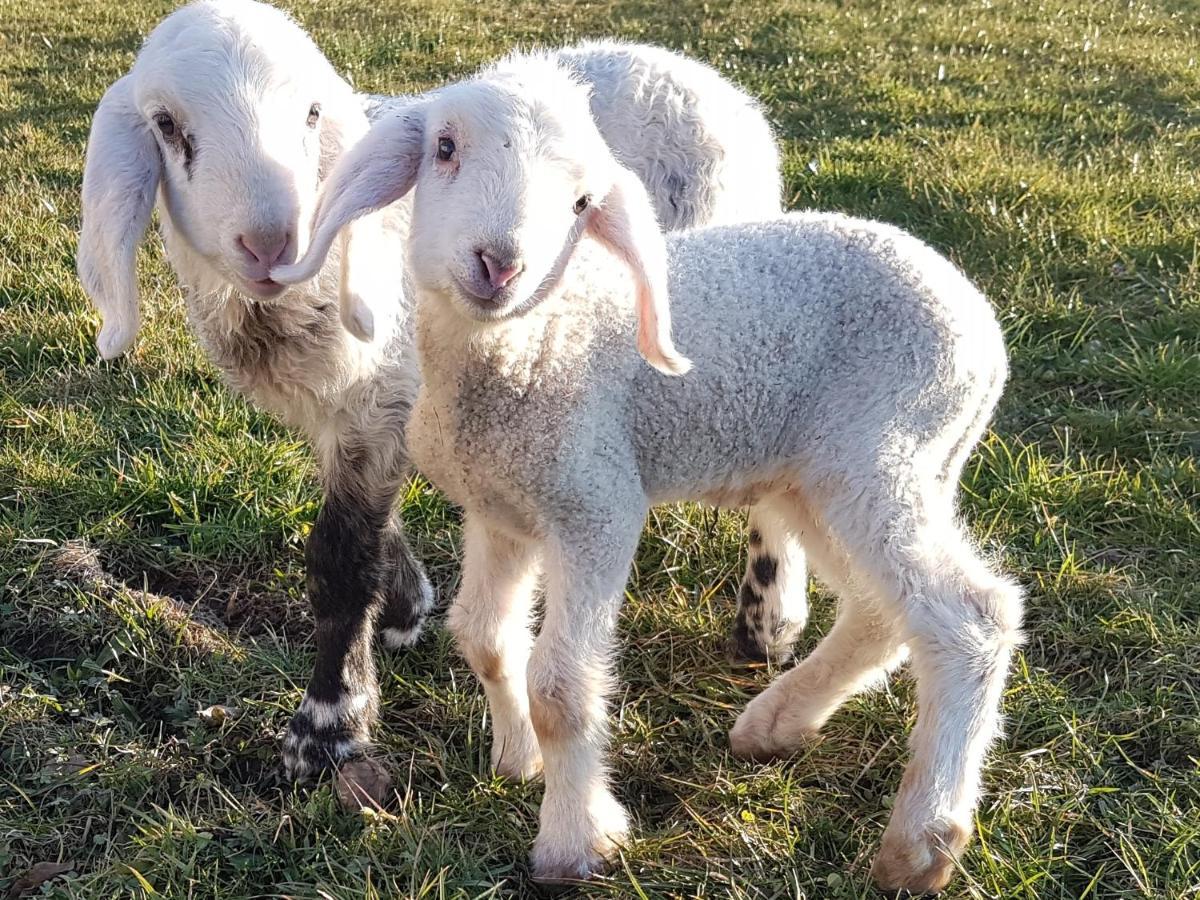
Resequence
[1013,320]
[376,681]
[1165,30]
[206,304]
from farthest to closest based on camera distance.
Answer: [1165,30], [1013,320], [376,681], [206,304]

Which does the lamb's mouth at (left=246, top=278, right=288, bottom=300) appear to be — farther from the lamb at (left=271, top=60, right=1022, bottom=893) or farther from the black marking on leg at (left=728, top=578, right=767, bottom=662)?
the black marking on leg at (left=728, top=578, right=767, bottom=662)

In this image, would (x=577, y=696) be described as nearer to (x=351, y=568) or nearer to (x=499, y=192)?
(x=351, y=568)

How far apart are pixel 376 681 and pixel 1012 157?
4498mm

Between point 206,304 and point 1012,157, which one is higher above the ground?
point 206,304

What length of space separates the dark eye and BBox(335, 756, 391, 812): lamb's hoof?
1.51 metres

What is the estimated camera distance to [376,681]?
313cm

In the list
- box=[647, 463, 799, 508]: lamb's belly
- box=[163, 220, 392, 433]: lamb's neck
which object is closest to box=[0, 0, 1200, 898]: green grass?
box=[647, 463, 799, 508]: lamb's belly

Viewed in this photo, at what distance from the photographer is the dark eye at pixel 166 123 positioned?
8.48 feet

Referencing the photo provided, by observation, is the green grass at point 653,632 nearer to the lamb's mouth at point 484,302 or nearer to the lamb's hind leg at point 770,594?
the lamb's hind leg at point 770,594

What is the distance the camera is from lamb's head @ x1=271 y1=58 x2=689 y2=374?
206 centimetres

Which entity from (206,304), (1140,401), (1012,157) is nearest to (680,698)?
(206,304)

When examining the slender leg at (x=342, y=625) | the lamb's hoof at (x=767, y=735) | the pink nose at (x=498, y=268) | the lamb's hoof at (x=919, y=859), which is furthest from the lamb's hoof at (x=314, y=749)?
the pink nose at (x=498, y=268)

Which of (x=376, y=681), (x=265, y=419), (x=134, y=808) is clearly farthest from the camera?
(x=265, y=419)

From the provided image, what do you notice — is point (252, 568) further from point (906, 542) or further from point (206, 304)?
point (906, 542)
